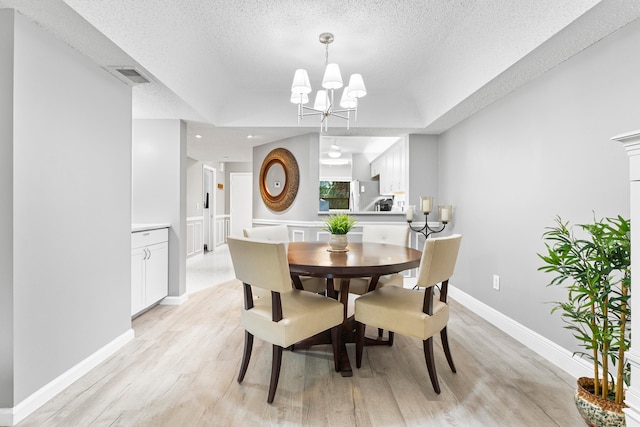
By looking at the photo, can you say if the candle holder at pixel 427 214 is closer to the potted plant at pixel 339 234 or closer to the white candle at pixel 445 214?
the white candle at pixel 445 214

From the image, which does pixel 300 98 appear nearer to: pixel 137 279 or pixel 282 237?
pixel 282 237

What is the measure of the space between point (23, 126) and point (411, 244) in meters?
3.88

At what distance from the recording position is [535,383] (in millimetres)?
1939

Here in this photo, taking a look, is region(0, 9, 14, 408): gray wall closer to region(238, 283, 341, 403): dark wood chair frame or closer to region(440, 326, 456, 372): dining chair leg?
region(238, 283, 341, 403): dark wood chair frame

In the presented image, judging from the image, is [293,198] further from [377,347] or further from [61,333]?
[61,333]

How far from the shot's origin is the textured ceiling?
70.9 inches

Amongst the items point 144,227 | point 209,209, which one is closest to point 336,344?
point 144,227

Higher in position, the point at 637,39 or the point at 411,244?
the point at 637,39

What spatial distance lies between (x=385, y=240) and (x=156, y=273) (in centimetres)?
227

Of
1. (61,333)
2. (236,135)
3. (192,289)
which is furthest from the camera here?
(236,135)

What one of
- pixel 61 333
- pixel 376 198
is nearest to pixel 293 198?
pixel 376 198

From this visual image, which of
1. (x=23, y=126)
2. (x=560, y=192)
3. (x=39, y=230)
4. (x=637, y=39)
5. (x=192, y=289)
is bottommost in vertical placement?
(x=192, y=289)

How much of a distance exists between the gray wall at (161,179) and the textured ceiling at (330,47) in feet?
0.81

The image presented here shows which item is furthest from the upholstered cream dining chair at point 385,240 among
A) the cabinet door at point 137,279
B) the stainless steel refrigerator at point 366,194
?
the stainless steel refrigerator at point 366,194
